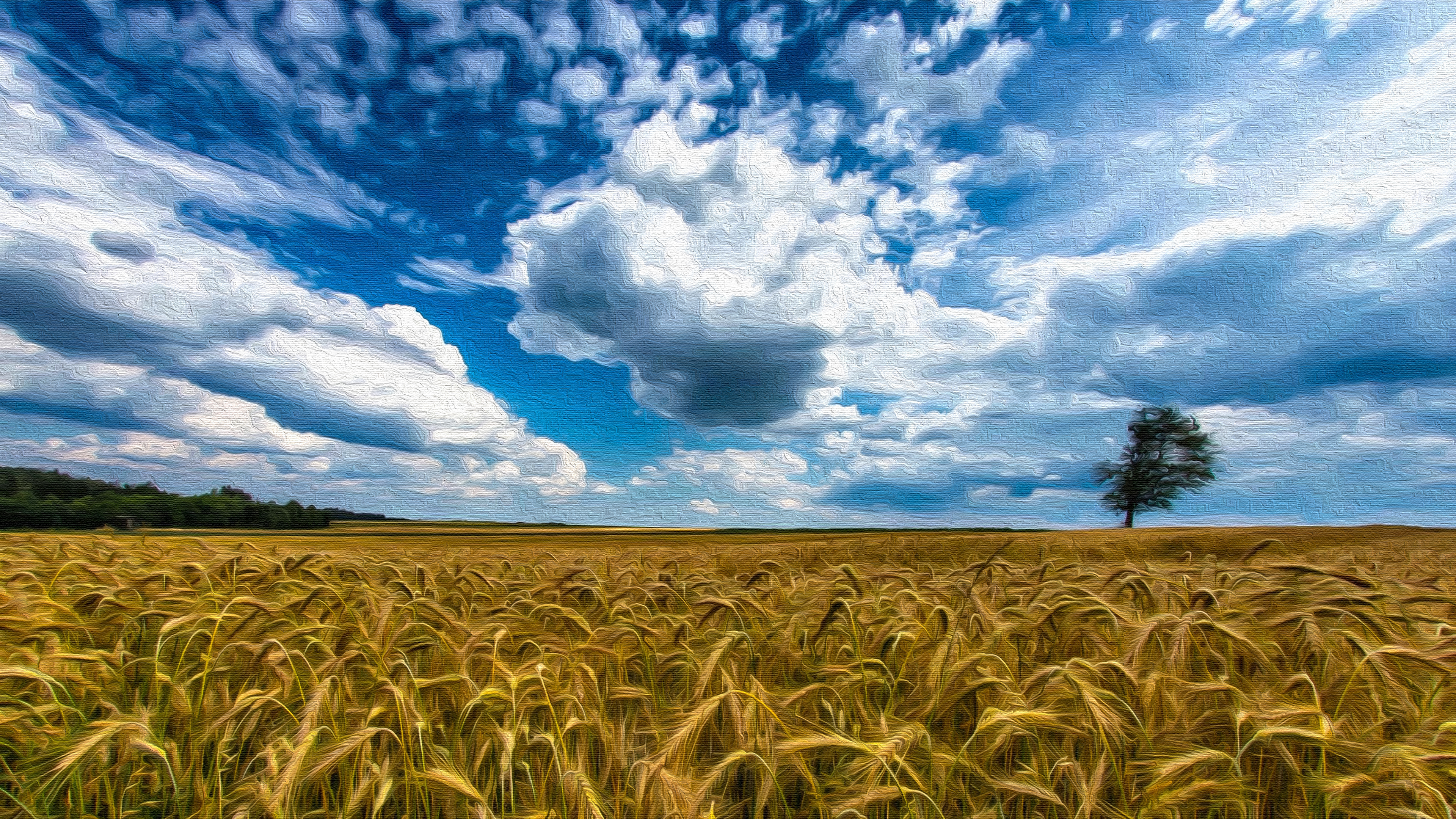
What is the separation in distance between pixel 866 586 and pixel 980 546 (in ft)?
36.9

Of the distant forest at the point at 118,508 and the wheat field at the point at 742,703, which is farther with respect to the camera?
the distant forest at the point at 118,508

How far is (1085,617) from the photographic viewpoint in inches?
147

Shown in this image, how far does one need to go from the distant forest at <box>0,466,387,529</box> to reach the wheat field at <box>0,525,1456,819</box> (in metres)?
49.8

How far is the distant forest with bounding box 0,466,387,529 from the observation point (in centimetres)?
4141

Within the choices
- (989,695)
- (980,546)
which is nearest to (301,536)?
(980,546)

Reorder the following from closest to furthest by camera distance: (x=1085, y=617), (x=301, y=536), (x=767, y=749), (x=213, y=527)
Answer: (x=767, y=749) → (x=1085, y=617) → (x=301, y=536) → (x=213, y=527)

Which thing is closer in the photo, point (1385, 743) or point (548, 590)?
point (1385, 743)

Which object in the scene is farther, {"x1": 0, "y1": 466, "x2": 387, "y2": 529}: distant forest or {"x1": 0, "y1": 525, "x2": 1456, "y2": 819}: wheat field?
{"x1": 0, "y1": 466, "x2": 387, "y2": 529}: distant forest

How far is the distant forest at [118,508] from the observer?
136 feet

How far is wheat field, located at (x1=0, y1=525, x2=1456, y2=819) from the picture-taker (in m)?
2.08

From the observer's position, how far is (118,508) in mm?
45500

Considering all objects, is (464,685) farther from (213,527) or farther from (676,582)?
(213,527)

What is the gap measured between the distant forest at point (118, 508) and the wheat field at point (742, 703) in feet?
163

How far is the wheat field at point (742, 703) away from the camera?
2082 millimetres
